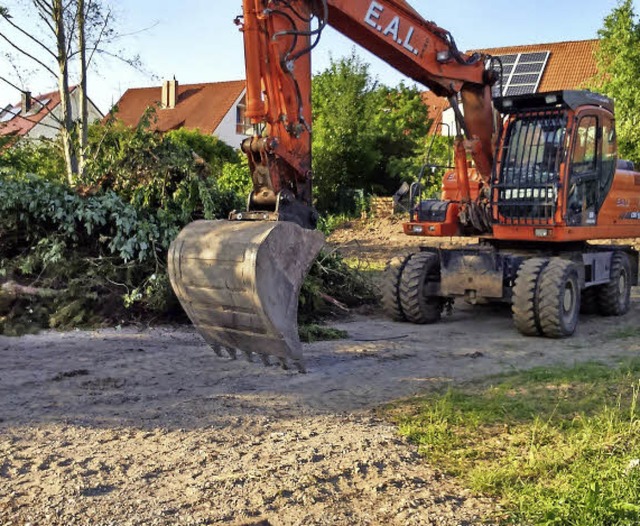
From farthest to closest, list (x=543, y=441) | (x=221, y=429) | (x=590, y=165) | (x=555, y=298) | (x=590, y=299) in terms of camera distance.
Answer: (x=590, y=299)
(x=590, y=165)
(x=555, y=298)
(x=221, y=429)
(x=543, y=441)

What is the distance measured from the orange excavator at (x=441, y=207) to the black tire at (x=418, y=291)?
0.02 meters

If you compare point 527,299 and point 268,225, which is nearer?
point 268,225

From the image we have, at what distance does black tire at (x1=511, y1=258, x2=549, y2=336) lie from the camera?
8656 mm

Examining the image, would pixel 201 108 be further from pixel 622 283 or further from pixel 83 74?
pixel 622 283

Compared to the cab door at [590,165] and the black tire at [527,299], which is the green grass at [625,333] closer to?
the black tire at [527,299]

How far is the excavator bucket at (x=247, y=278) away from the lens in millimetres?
5609

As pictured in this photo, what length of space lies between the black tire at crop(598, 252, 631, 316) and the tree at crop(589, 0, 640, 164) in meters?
8.78

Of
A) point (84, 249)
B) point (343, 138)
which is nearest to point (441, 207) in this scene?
point (84, 249)

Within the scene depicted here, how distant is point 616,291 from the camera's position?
34.6ft

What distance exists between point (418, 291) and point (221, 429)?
4914 mm

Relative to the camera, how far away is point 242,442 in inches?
191

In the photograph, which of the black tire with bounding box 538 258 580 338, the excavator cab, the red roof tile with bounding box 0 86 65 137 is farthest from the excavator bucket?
the red roof tile with bounding box 0 86 65 137

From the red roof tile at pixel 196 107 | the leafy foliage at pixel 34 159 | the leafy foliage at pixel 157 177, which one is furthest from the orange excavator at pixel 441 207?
the red roof tile at pixel 196 107

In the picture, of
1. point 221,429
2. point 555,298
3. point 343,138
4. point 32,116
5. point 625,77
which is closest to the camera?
point 221,429
